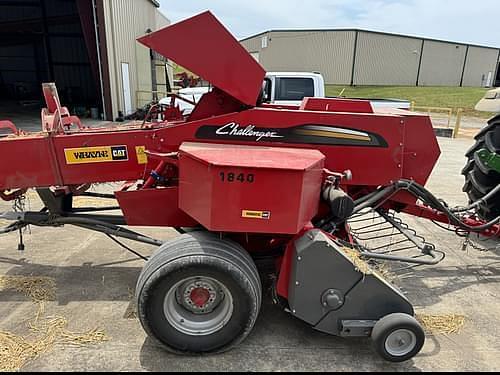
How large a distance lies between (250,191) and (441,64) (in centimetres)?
5198

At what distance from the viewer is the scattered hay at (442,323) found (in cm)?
311

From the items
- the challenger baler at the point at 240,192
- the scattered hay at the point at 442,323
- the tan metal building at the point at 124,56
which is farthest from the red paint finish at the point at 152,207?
the tan metal building at the point at 124,56

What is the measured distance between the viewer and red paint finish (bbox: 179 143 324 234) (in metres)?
2.51

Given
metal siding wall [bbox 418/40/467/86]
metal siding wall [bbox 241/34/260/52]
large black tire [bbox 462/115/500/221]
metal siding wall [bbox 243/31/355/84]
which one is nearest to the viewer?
large black tire [bbox 462/115/500/221]

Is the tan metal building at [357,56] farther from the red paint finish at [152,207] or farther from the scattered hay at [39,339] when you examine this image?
the scattered hay at [39,339]

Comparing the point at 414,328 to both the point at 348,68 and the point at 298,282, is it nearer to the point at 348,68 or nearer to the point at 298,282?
the point at 298,282

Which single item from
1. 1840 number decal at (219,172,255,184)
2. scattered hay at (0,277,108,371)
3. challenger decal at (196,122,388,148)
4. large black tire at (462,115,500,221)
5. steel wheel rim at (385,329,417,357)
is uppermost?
challenger decal at (196,122,388,148)

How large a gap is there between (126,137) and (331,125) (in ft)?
5.41

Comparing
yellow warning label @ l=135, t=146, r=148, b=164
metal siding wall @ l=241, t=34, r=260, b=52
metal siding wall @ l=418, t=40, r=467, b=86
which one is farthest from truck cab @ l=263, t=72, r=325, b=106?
metal siding wall @ l=241, t=34, r=260, b=52

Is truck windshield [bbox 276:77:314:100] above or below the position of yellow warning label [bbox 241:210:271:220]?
above

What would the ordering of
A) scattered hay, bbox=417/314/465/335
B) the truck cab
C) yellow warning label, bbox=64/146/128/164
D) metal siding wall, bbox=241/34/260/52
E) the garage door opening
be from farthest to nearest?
metal siding wall, bbox=241/34/260/52 < the garage door opening < the truck cab < yellow warning label, bbox=64/146/128/164 < scattered hay, bbox=417/314/465/335

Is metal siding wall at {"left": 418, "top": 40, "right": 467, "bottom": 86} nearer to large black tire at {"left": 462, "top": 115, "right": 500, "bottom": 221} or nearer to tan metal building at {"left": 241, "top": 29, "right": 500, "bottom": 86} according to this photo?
tan metal building at {"left": 241, "top": 29, "right": 500, "bottom": 86}

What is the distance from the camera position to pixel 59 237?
4.72 meters

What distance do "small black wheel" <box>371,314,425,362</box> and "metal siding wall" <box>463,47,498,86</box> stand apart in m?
55.4
